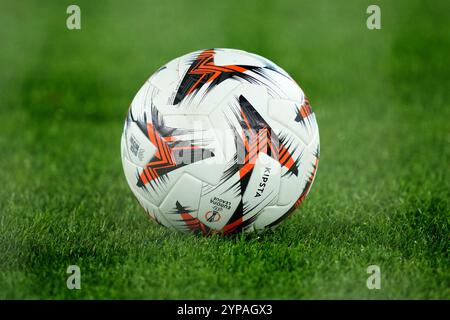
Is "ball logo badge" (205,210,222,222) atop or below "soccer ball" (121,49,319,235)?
below

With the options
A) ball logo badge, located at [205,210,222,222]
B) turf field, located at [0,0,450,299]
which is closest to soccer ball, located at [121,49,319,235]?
ball logo badge, located at [205,210,222,222]

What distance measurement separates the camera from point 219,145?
430 centimetres

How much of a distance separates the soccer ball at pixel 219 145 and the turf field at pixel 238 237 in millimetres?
208

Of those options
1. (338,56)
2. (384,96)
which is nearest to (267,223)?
(384,96)

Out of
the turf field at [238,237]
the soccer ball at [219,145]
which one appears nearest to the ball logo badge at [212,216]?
the soccer ball at [219,145]

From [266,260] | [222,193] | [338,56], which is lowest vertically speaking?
[266,260]

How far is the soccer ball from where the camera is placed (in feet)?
14.2

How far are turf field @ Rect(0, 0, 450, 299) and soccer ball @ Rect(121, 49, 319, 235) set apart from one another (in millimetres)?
208

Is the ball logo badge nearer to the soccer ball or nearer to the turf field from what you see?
the soccer ball

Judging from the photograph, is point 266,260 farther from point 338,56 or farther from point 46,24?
point 46,24

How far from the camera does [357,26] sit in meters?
12.8

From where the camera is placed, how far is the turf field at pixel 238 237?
4172 mm

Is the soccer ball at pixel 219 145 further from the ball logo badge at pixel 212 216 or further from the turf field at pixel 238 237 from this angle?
the turf field at pixel 238 237

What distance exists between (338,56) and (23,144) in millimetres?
5321
